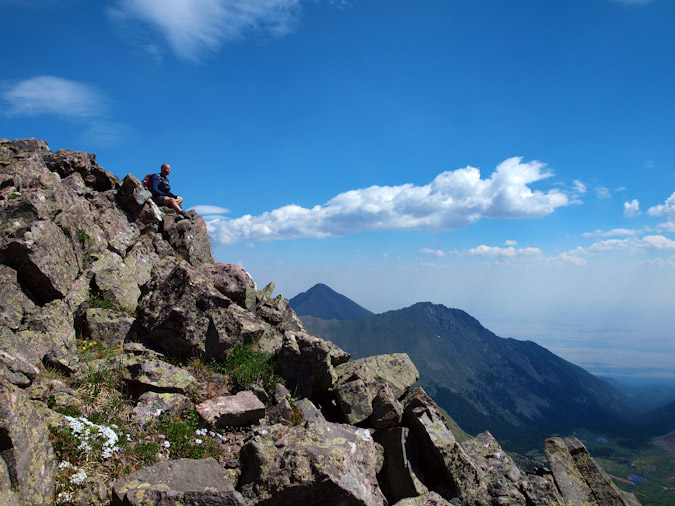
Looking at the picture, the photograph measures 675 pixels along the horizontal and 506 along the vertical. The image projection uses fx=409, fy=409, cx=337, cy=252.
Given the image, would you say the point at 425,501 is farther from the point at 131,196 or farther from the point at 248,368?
the point at 131,196

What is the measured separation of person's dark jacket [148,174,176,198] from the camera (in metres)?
29.3

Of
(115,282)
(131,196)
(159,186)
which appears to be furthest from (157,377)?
(159,186)

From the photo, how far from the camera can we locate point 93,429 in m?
10.1

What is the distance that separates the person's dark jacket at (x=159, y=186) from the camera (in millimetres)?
29266

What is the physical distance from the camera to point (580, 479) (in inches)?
626

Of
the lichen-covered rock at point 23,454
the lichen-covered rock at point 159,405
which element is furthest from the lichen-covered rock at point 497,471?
the lichen-covered rock at point 23,454

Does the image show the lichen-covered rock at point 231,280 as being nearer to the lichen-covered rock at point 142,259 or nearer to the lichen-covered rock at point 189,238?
the lichen-covered rock at point 142,259

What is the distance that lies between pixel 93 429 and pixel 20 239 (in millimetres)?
9454

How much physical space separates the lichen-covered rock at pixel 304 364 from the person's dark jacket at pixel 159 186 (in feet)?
61.6

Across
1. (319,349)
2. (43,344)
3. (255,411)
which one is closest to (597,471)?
(319,349)

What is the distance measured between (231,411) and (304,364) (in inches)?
150

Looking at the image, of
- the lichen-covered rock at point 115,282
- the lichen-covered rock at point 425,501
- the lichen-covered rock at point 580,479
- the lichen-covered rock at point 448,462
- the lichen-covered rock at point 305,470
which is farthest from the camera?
the lichen-covered rock at point 115,282

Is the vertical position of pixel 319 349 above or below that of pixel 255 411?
above

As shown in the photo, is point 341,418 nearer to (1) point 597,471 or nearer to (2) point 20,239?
(1) point 597,471
